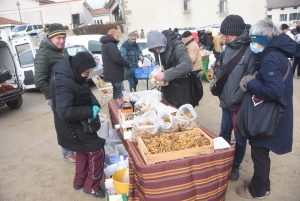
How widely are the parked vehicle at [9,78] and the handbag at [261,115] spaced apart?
5950 mm

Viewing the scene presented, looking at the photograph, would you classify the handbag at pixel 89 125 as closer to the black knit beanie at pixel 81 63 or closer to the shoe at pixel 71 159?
the black knit beanie at pixel 81 63

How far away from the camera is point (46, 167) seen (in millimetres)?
3604

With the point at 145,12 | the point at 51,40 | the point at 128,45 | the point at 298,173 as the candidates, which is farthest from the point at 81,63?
the point at 145,12

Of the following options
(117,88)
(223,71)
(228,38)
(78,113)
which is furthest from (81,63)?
(117,88)

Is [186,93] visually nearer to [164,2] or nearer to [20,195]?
[20,195]

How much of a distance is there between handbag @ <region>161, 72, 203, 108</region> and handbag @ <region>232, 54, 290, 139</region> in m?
0.88

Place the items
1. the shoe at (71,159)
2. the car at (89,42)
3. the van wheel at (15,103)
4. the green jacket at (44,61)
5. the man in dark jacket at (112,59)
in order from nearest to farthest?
the green jacket at (44,61) < the shoe at (71,159) < the man in dark jacket at (112,59) < the van wheel at (15,103) < the car at (89,42)

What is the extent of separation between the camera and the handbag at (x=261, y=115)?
2.08 metres

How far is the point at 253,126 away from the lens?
215cm

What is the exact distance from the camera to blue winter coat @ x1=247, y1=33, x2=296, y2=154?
6.52 feet

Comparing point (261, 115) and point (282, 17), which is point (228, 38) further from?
point (282, 17)

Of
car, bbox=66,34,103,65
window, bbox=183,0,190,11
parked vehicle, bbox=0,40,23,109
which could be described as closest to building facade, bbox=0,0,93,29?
window, bbox=183,0,190,11

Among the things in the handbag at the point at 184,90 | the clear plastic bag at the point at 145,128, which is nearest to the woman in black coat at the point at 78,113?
the clear plastic bag at the point at 145,128

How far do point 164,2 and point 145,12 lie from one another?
225 centimetres
